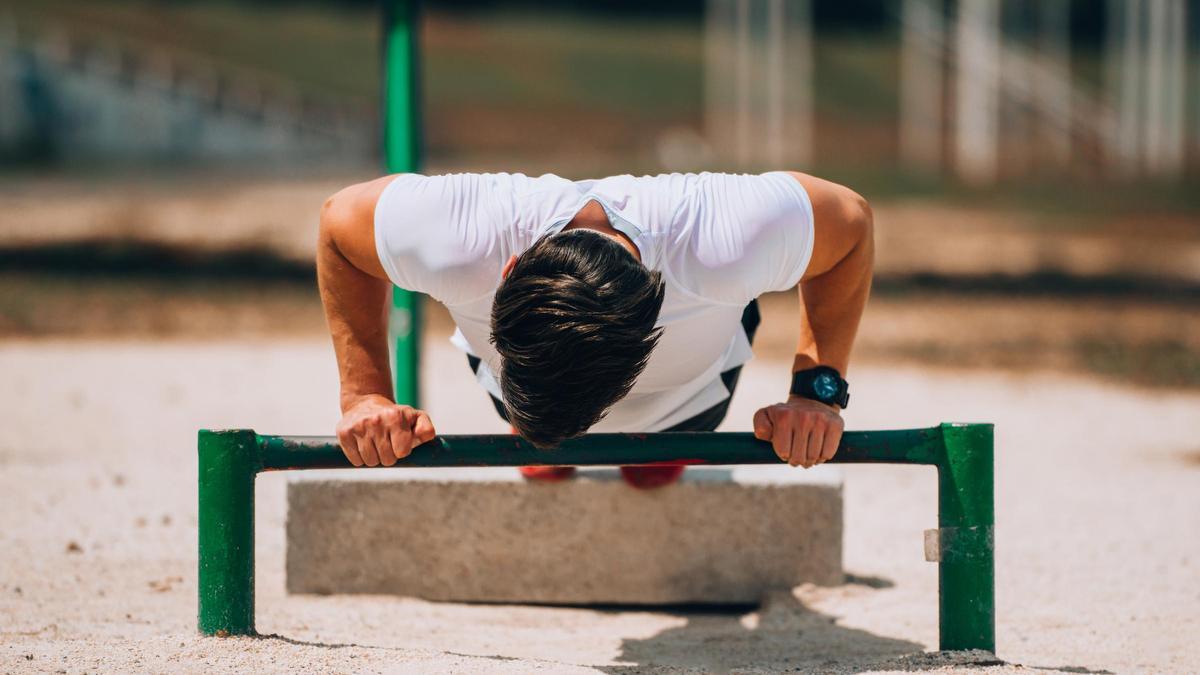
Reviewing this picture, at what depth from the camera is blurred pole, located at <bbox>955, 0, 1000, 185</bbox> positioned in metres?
19.5

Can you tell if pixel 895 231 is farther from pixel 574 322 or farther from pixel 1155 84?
pixel 574 322

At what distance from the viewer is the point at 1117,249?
12.7m

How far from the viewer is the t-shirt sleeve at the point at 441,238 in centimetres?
224

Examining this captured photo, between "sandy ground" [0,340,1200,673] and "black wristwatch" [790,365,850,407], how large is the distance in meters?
0.52

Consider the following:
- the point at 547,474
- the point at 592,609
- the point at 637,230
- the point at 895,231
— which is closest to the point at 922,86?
the point at 895,231

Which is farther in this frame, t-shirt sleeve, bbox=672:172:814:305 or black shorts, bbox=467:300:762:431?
black shorts, bbox=467:300:762:431

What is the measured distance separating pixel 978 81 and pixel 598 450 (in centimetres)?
1852

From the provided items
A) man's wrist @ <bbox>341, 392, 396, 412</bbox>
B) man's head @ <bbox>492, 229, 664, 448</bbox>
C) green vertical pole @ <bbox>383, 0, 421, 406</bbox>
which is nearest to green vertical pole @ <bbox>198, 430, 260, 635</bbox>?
man's wrist @ <bbox>341, 392, 396, 412</bbox>

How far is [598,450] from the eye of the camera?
7.62 feet

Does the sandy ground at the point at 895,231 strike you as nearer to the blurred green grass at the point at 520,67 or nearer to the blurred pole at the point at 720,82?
the blurred green grass at the point at 520,67

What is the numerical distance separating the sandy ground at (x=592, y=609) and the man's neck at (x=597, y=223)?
2.53 feet

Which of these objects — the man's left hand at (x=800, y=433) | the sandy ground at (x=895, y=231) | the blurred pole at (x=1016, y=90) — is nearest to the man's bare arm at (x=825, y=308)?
the man's left hand at (x=800, y=433)

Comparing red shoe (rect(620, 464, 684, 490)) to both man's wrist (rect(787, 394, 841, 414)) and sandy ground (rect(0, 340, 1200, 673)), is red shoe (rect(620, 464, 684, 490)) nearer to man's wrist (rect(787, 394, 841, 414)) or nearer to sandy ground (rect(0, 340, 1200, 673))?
sandy ground (rect(0, 340, 1200, 673))

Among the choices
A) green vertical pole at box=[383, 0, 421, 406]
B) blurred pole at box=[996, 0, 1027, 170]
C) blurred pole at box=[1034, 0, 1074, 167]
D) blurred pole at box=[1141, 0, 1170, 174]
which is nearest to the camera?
green vertical pole at box=[383, 0, 421, 406]
